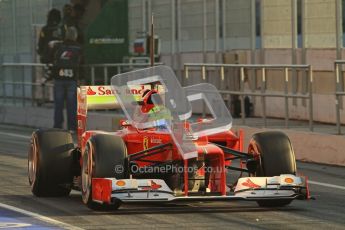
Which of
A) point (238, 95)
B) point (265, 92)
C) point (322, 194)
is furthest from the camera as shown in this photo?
point (238, 95)

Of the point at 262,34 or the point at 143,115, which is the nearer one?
the point at 143,115

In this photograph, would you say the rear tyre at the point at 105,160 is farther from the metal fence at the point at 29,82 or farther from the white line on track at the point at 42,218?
the metal fence at the point at 29,82

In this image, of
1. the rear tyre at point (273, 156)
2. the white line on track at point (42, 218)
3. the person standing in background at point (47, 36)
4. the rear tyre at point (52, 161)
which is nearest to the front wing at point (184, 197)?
the rear tyre at point (273, 156)

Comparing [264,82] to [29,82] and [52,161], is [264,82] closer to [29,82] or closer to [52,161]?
[52,161]

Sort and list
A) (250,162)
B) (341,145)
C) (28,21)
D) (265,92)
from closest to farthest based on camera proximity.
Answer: (250,162) → (341,145) → (265,92) → (28,21)

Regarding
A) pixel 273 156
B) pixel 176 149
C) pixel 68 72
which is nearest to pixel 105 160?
pixel 176 149

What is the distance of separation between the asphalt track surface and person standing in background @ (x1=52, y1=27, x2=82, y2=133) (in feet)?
36.1

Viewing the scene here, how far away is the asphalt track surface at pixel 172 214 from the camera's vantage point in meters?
11.3

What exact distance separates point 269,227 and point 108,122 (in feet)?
48.4

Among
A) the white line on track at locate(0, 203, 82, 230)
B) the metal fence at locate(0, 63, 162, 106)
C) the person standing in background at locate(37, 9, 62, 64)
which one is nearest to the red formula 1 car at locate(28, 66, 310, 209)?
the white line on track at locate(0, 203, 82, 230)

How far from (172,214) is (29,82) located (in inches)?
740

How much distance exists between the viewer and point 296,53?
2347 cm

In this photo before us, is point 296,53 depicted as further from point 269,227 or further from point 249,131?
point 269,227

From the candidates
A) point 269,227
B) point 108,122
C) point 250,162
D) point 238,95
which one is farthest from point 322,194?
point 108,122
